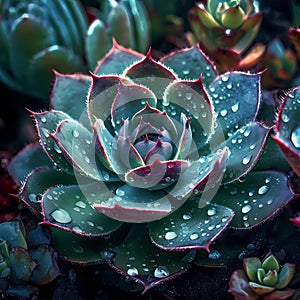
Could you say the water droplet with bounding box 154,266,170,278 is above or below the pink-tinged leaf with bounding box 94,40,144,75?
below

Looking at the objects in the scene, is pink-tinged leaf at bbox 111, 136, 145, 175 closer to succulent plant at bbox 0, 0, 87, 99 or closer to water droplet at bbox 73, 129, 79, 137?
water droplet at bbox 73, 129, 79, 137

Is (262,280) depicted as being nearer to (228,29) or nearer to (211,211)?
(211,211)

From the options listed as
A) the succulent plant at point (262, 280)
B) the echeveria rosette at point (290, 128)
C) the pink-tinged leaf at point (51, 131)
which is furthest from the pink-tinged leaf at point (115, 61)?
the succulent plant at point (262, 280)

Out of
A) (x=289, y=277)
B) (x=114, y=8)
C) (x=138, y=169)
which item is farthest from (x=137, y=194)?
(x=114, y=8)

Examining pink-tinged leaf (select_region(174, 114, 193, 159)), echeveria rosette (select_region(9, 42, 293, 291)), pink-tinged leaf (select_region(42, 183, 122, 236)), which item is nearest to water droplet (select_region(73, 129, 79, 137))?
echeveria rosette (select_region(9, 42, 293, 291))

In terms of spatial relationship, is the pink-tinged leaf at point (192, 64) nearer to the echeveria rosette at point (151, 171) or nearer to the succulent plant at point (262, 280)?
the echeveria rosette at point (151, 171)

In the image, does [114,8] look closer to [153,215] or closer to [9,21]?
[9,21]
